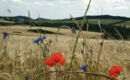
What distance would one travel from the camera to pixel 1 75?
3.99 ft

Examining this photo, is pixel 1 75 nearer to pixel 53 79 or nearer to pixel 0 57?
pixel 53 79

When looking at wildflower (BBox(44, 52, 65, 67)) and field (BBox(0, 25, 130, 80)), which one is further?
field (BBox(0, 25, 130, 80))

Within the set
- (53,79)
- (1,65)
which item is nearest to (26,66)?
(1,65)

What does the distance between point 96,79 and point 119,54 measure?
1.12 metres

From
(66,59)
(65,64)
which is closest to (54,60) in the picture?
(65,64)

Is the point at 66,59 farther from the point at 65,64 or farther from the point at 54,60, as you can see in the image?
the point at 54,60

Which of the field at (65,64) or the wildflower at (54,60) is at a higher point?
the wildflower at (54,60)

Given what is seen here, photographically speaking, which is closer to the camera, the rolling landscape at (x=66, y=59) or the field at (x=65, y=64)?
the rolling landscape at (x=66, y=59)

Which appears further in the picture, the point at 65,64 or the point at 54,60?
the point at 65,64

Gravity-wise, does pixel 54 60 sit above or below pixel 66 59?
above

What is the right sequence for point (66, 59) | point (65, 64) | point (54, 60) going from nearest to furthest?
point (54, 60) < point (65, 64) < point (66, 59)

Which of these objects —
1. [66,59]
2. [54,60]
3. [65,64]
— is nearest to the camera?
[54,60]

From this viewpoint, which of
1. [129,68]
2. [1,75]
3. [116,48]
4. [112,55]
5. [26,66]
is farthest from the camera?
[116,48]

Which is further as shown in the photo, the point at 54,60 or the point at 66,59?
the point at 66,59
